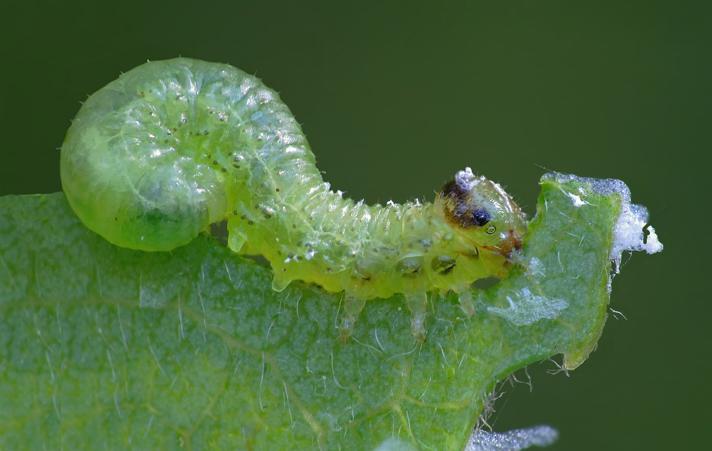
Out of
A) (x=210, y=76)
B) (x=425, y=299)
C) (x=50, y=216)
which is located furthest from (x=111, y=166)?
(x=425, y=299)

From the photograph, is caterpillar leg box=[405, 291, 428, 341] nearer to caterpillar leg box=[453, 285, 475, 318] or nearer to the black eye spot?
caterpillar leg box=[453, 285, 475, 318]

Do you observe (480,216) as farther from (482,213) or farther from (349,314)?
(349,314)

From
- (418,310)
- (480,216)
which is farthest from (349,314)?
(480,216)

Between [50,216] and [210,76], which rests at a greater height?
A: [210,76]

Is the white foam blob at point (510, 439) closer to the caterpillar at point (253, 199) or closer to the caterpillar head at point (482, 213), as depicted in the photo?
the caterpillar at point (253, 199)

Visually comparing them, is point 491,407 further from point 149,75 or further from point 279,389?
point 149,75

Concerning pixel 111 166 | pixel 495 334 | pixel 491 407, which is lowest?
pixel 491 407

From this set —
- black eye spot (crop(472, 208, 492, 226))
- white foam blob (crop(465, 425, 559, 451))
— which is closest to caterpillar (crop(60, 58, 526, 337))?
black eye spot (crop(472, 208, 492, 226))
